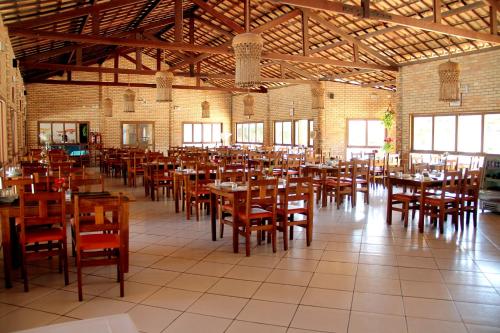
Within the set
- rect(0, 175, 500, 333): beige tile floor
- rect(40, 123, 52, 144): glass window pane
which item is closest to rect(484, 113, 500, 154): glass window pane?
rect(0, 175, 500, 333): beige tile floor

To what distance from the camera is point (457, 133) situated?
463 inches

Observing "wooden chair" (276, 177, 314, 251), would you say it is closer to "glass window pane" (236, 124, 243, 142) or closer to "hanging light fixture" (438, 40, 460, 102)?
"hanging light fixture" (438, 40, 460, 102)

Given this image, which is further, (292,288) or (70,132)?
(70,132)

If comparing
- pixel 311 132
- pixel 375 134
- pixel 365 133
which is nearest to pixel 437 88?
pixel 375 134

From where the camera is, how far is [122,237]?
4324 mm

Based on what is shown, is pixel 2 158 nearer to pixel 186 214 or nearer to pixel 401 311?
pixel 186 214

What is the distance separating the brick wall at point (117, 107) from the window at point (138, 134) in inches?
9.1

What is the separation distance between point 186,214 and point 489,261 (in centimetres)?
483

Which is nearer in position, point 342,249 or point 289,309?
point 289,309

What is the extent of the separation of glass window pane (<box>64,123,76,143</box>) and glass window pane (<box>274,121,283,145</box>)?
9.06 meters

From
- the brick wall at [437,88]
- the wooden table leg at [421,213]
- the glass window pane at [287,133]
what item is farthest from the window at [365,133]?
the wooden table leg at [421,213]

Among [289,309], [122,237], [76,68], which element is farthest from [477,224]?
[76,68]

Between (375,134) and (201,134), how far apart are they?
31.0ft

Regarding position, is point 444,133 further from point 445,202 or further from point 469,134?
point 445,202
